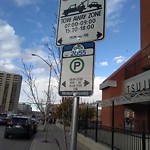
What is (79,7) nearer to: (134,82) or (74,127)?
(74,127)

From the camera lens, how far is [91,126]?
17.7 m

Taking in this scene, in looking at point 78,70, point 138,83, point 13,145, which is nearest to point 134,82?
point 138,83

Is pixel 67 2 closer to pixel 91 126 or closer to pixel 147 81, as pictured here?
pixel 91 126

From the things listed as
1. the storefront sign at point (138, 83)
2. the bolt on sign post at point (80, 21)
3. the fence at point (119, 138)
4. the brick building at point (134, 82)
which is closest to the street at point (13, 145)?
Answer: the fence at point (119, 138)

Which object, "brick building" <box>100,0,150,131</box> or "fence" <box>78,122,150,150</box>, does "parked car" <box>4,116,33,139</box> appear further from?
"brick building" <box>100,0,150,131</box>

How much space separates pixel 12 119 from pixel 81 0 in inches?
819

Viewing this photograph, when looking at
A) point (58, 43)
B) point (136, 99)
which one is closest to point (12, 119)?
point (136, 99)

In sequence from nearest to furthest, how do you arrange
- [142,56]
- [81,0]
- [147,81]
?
[81,0] < [147,81] < [142,56]

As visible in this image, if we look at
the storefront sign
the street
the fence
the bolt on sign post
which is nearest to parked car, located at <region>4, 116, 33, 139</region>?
the street

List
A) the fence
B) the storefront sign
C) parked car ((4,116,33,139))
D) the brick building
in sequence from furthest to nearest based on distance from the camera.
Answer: the brick building → the storefront sign → parked car ((4,116,33,139)) → the fence

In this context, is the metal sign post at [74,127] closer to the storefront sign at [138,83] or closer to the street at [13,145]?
the street at [13,145]

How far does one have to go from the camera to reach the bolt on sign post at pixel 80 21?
3.38 meters

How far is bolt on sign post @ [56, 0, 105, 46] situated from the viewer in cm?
338

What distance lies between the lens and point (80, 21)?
3506mm
